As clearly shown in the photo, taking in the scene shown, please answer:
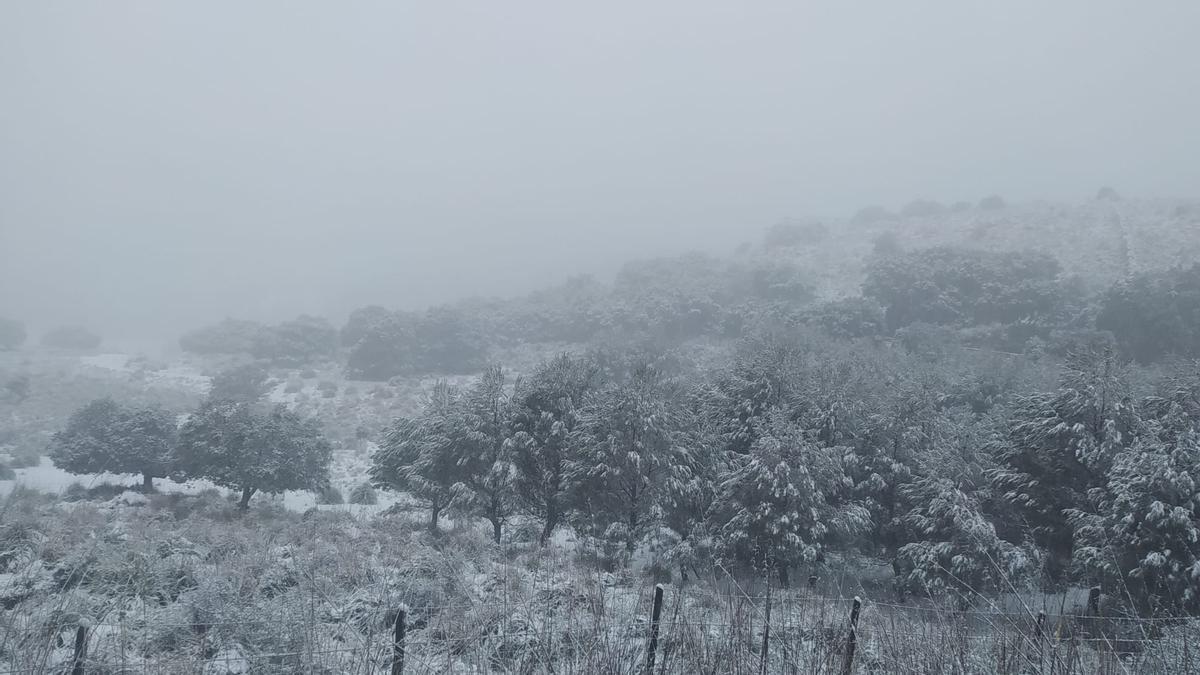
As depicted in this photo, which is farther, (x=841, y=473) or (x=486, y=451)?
(x=486, y=451)

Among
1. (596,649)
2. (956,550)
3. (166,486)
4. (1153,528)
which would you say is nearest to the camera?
(596,649)

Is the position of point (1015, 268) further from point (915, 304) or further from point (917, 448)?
point (917, 448)

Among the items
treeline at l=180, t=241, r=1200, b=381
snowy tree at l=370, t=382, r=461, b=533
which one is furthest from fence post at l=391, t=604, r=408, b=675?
treeline at l=180, t=241, r=1200, b=381

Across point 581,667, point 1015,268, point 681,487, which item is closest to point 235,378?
point 681,487

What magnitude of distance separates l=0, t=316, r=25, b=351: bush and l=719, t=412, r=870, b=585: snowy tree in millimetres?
83535

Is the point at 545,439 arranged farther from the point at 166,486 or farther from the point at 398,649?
the point at 166,486

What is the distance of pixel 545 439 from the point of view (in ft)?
72.1

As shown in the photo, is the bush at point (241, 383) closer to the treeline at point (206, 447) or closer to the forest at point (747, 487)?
the forest at point (747, 487)

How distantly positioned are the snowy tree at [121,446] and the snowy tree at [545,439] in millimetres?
19005

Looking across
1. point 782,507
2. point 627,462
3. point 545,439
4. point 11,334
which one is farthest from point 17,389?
point 782,507

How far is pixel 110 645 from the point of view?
5840 mm

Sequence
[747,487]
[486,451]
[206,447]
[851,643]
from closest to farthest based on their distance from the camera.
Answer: [851,643], [747,487], [486,451], [206,447]

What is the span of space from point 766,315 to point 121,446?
4733cm

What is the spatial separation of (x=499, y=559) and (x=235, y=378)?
51773 millimetres
